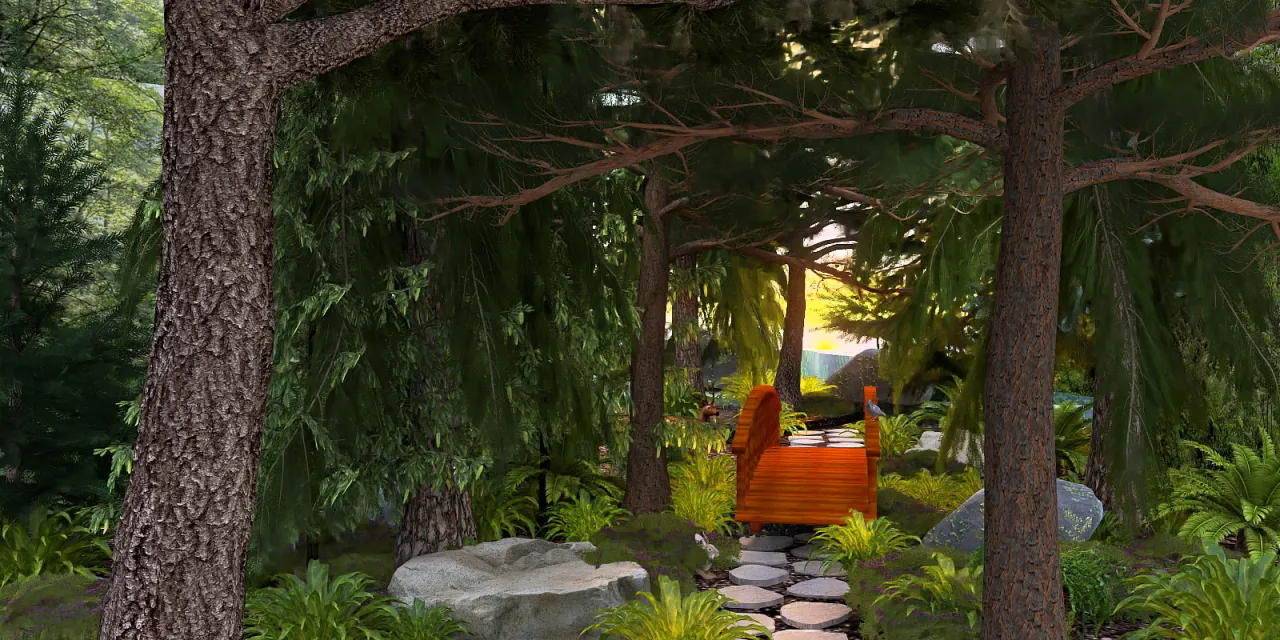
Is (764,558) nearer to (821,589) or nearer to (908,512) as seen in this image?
(821,589)

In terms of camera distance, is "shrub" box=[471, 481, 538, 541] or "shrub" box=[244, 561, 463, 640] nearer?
"shrub" box=[244, 561, 463, 640]

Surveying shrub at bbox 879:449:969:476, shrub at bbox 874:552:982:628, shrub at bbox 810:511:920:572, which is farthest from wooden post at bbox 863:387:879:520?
shrub at bbox 879:449:969:476

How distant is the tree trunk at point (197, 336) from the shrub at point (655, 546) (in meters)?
3.58

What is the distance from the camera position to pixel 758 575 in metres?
7.56

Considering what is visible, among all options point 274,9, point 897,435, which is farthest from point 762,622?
point 897,435

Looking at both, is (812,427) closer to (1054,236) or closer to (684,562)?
(684,562)

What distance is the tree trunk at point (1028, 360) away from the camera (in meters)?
4.73

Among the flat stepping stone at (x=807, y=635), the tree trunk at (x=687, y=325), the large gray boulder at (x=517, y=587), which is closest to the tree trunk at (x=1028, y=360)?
the flat stepping stone at (x=807, y=635)

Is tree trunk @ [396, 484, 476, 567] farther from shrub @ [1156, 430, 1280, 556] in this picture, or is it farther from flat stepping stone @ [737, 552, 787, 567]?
shrub @ [1156, 430, 1280, 556]

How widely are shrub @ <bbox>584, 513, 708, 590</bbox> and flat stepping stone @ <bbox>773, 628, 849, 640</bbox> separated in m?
0.86

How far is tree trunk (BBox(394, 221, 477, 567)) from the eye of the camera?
6.19m

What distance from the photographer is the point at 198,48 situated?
11.2 feet

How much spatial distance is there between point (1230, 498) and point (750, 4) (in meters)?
6.10

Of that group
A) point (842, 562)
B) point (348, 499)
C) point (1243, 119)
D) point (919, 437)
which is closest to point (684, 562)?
point (842, 562)
